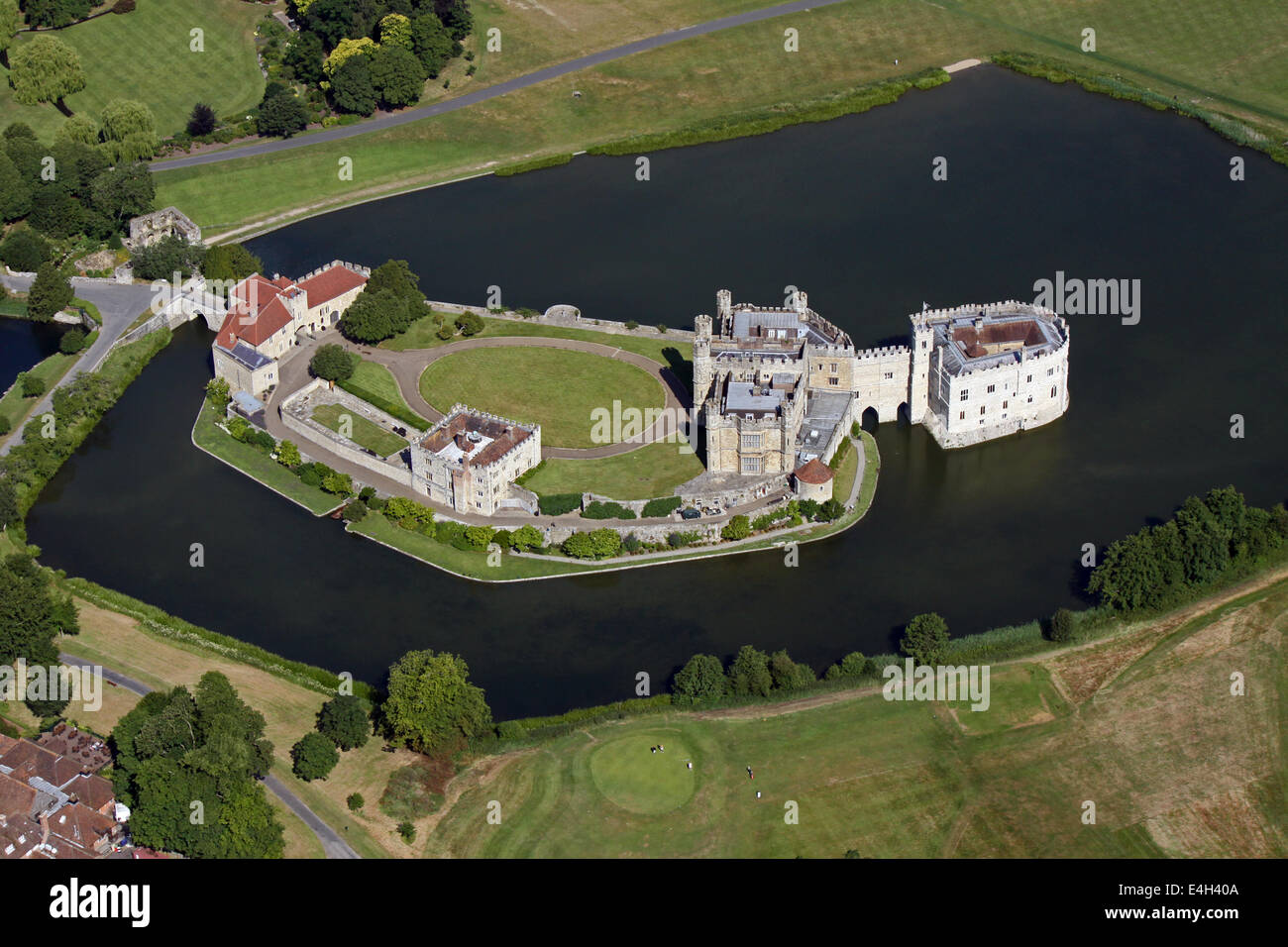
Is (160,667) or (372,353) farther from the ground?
(372,353)

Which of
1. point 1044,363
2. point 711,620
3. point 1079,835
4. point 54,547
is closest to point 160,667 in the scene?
point 54,547

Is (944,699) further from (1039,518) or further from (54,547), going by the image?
(54,547)

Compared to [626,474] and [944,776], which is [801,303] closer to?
[626,474]

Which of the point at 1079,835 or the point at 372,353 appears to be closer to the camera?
the point at 1079,835

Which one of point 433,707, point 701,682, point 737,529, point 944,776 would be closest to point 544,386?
point 737,529

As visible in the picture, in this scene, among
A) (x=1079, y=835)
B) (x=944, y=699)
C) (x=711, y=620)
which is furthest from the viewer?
(x=711, y=620)

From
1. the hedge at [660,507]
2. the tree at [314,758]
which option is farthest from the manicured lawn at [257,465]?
the tree at [314,758]

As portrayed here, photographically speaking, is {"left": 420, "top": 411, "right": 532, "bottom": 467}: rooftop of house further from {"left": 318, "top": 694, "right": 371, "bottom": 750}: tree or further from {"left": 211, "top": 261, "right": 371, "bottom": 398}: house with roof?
{"left": 318, "top": 694, "right": 371, "bottom": 750}: tree
